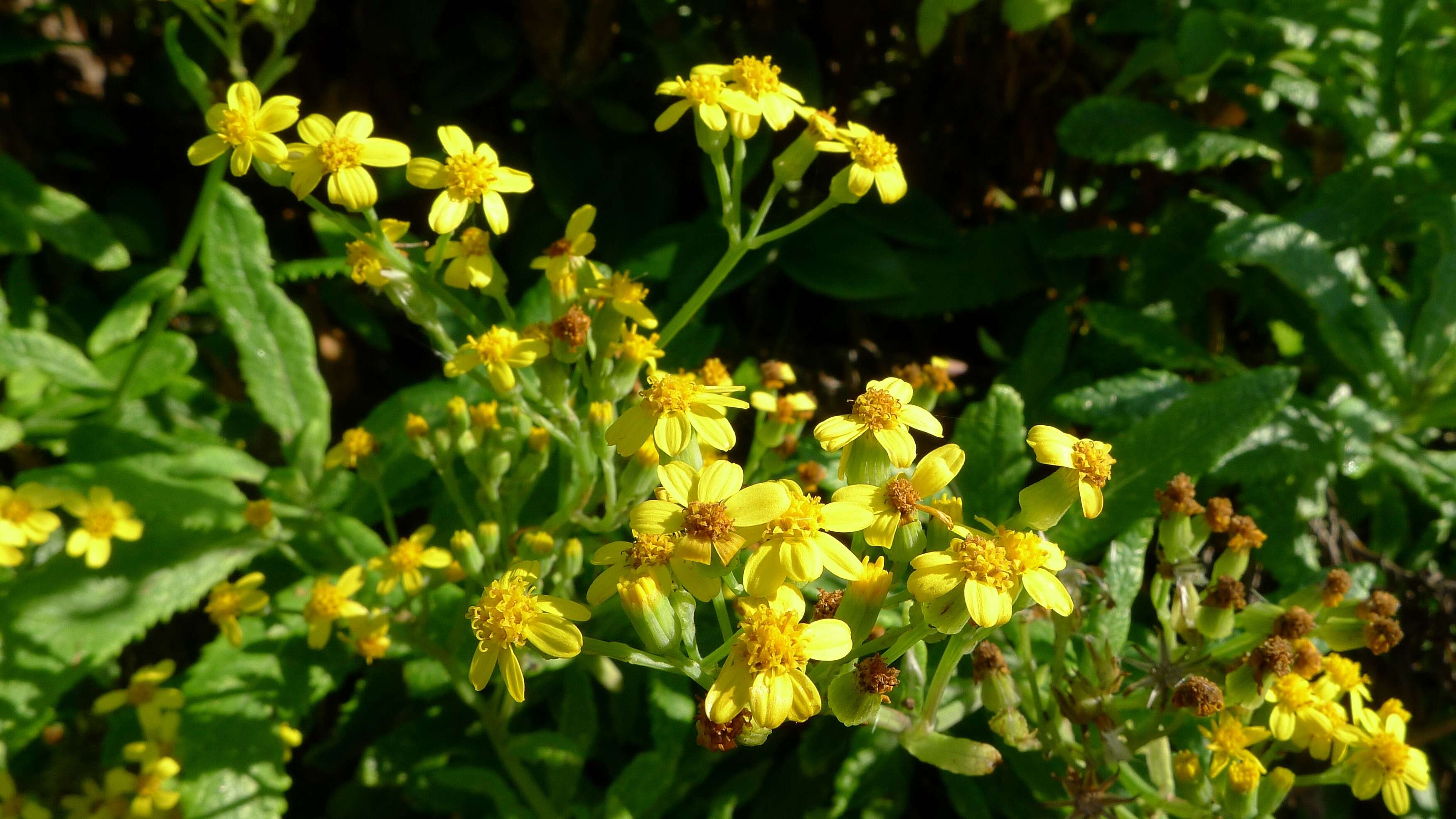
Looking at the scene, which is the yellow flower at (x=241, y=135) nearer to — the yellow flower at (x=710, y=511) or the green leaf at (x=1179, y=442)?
the yellow flower at (x=710, y=511)

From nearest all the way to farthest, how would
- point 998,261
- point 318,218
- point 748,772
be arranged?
point 748,772 → point 318,218 → point 998,261

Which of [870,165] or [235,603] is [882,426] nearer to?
[870,165]

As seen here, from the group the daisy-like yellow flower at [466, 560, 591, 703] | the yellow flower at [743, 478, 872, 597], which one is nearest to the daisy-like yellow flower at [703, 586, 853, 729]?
the yellow flower at [743, 478, 872, 597]

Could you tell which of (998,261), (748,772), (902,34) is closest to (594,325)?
(748,772)

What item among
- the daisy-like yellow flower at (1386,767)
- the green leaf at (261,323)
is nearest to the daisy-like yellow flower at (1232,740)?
the daisy-like yellow flower at (1386,767)

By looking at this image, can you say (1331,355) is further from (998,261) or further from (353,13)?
(353,13)

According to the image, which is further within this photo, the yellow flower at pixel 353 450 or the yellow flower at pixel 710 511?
the yellow flower at pixel 353 450

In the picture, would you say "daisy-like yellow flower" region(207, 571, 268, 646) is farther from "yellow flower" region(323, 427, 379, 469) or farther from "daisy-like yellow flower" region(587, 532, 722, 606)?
"daisy-like yellow flower" region(587, 532, 722, 606)
